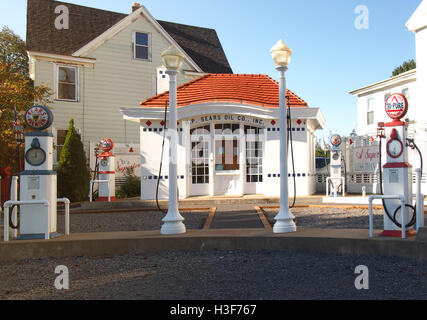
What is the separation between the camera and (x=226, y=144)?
45.4 ft

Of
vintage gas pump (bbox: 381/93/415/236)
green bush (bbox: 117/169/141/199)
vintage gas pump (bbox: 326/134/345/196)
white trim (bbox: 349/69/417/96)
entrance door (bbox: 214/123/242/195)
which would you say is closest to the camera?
vintage gas pump (bbox: 381/93/415/236)

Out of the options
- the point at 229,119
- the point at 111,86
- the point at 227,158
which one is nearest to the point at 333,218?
the point at 227,158

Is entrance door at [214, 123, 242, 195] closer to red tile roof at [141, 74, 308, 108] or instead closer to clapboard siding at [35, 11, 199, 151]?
red tile roof at [141, 74, 308, 108]

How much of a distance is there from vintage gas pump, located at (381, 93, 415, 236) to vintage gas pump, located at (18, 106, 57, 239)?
5.40 meters

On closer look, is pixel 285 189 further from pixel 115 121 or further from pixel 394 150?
pixel 115 121

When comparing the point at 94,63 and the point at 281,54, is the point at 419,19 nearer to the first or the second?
the point at 281,54

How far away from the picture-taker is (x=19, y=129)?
37.3 ft

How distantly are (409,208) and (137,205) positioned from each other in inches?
344

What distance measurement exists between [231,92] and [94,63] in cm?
788

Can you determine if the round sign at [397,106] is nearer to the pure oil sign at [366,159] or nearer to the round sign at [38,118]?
the round sign at [38,118]

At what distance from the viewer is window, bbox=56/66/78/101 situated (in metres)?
18.1

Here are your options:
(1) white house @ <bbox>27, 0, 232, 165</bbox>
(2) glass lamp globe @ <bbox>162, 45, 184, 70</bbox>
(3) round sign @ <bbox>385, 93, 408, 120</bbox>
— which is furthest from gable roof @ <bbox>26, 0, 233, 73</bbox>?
(3) round sign @ <bbox>385, 93, 408, 120</bbox>

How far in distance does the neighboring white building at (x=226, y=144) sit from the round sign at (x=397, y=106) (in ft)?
23.3

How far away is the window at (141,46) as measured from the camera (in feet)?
64.4
